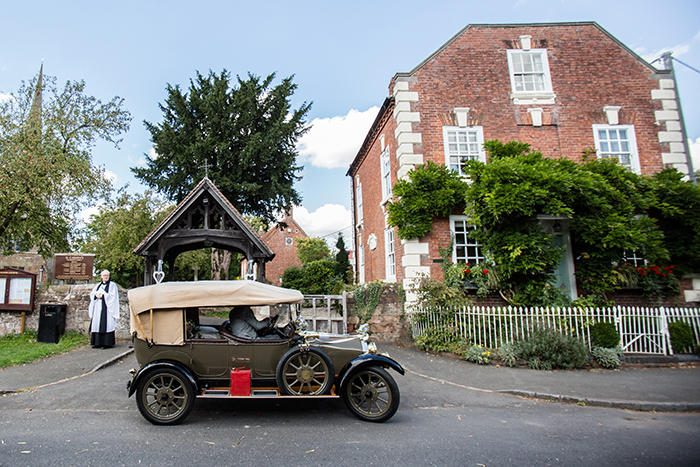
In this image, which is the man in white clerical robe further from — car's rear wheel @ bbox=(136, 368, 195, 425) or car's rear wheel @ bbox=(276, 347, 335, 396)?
car's rear wheel @ bbox=(276, 347, 335, 396)

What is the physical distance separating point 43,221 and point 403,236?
1157 cm

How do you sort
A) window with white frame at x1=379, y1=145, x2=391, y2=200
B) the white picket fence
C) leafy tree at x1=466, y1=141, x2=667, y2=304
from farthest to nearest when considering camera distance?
1. window with white frame at x1=379, y1=145, x2=391, y2=200
2. leafy tree at x1=466, y1=141, x2=667, y2=304
3. the white picket fence

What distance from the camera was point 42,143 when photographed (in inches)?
445

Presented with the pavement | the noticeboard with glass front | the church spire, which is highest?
the church spire

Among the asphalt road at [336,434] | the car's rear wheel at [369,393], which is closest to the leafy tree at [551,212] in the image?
the asphalt road at [336,434]

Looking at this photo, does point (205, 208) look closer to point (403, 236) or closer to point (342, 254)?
point (403, 236)

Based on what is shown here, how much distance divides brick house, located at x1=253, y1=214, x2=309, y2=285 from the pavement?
3127 centimetres

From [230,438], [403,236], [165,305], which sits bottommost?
[230,438]

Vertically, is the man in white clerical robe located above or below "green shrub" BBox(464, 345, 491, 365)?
above

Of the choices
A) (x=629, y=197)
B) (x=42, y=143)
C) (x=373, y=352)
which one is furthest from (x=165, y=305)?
(x=629, y=197)

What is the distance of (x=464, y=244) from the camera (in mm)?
11023

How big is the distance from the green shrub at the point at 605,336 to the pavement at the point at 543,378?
1.80 ft

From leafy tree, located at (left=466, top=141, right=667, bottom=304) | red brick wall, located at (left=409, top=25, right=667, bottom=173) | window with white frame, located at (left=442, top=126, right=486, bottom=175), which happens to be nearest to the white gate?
leafy tree, located at (left=466, top=141, right=667, bottom=304)

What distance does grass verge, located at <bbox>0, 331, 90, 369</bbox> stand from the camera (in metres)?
7.92
